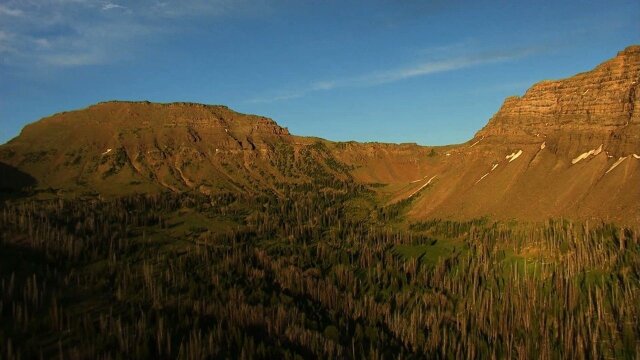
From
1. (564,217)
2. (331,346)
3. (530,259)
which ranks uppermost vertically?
(564,217)

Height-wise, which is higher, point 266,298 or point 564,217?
point 564,217

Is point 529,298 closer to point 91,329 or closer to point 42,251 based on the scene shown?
point 91,329

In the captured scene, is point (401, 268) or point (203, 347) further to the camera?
point (401, 268)

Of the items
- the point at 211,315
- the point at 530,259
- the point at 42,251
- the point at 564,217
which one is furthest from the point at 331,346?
the point at 42,251

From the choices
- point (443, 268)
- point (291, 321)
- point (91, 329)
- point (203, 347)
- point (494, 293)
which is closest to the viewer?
point (203, 347)

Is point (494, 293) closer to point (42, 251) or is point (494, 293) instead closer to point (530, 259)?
point (530, 259)

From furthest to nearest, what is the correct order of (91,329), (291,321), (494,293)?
(494,293) < (291,321) < (91,329)
